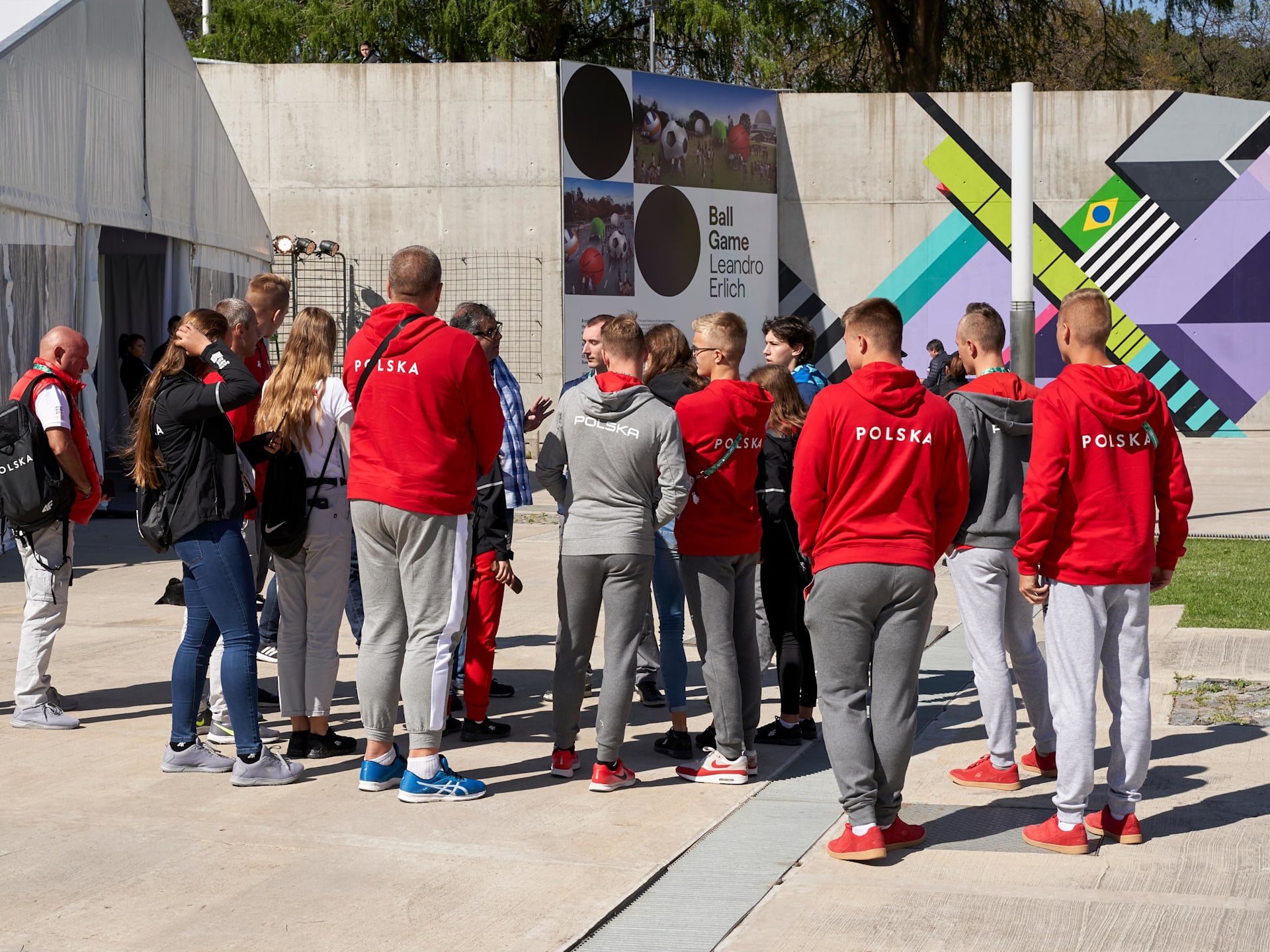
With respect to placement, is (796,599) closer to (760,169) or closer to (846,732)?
(846,732)

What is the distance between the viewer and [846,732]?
439 centimetres

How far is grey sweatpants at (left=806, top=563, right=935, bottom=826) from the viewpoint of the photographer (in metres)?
4.33

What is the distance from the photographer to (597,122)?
767 inches

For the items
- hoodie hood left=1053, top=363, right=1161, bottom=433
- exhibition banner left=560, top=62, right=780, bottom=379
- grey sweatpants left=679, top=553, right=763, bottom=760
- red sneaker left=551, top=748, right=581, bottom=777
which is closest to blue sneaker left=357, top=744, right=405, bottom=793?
red sneaker left=551, top=748, right=581, bottom=777

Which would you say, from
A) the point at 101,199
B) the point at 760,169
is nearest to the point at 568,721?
the point at 101,199

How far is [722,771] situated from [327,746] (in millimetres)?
1585

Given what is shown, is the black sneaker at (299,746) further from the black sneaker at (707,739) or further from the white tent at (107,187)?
the white tent at (107,187)

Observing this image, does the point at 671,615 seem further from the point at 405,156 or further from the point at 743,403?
the point at 405,156

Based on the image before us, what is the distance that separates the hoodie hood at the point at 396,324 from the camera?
4.90 meters

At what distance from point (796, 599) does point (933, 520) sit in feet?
5.10

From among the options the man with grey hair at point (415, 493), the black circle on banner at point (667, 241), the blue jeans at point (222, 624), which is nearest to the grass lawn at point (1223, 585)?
the man with grey hair at point (415, 493)

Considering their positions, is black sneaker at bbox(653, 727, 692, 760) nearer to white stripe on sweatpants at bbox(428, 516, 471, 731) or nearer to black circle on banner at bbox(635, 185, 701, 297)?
white stripe on sweatpants at bbox(428, 516, 471, 731)

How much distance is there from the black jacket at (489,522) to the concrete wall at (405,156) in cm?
1378

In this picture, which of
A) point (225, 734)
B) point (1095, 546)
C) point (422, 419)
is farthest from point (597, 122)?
point (1095, 546)
